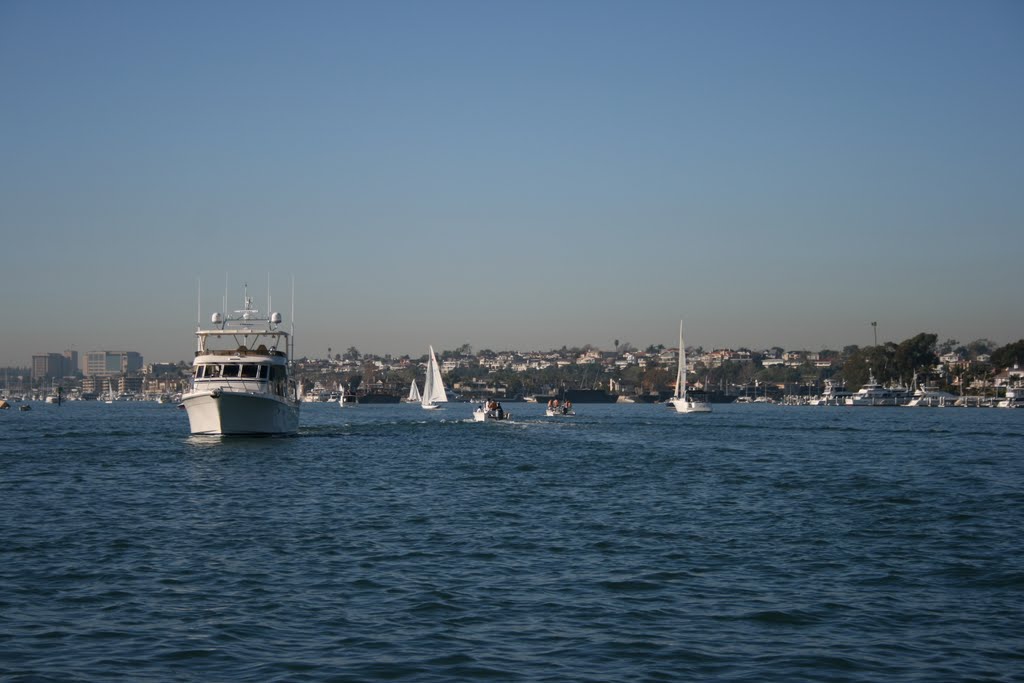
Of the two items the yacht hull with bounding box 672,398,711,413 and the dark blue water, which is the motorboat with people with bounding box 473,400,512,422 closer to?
the yacht hull with bounding box 672,398,711,413

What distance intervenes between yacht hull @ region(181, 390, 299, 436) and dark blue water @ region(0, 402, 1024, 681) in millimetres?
11875

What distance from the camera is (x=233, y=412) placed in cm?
5900

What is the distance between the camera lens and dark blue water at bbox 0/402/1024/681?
16.0 m

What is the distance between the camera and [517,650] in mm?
16453

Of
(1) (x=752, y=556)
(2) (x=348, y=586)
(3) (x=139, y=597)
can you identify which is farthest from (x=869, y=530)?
(3) (x=139, y=597)

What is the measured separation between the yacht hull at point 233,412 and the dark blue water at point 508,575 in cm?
1187

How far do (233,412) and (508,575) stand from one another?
3947cm

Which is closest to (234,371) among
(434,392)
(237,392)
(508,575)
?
(237,392)

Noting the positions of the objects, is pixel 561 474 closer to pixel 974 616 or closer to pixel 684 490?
pixel 684 490

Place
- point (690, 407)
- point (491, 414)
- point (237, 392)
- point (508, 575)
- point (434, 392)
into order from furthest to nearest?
point (434, 392) < point (690, 407) < point (491, 414) < point (237, 392) < point (508, 575)

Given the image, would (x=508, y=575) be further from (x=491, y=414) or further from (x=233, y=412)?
(x=491, y=414)

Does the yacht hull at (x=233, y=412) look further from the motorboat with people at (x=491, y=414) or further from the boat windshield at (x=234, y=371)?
the motorboat with people at (x=491, y=414)

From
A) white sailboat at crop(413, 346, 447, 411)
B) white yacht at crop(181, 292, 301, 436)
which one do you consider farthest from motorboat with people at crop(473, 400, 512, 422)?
white sailboat at crop(413, 346, 447, 411)

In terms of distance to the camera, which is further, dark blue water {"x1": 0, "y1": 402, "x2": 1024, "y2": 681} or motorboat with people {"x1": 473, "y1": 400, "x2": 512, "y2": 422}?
motorboat with people {"x1": 473, "y1": 400, "x2": 512, "y2": 422}
